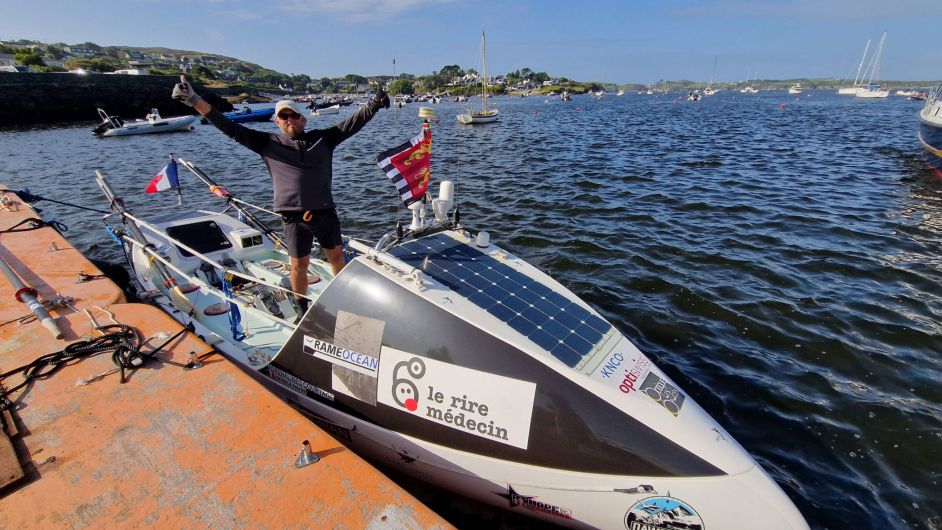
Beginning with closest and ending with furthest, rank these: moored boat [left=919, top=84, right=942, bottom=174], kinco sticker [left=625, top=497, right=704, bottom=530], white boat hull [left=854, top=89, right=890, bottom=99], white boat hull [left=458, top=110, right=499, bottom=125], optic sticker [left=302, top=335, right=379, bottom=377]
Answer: kinco sticker [left=625, top=497, right=704, bottom=530] < optic sticker [left=302, top=335, right=379, bottom=377] < moored boat [left=919, top=84, right=942, bottom=174] < white boat hull [left=458, top=110, right=499, bottom=125] < white boat hull [left=854, top=89, right=890, bottom=99]

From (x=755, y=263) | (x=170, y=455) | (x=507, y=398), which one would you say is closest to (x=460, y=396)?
(x=507, y=398)

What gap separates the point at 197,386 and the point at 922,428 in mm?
8467

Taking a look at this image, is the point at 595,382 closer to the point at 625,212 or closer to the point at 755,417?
the point at 755,417

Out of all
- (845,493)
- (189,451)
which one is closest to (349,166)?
(189,451)

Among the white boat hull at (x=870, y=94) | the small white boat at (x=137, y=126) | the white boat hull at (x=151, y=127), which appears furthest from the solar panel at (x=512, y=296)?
the white boat hull at (x=870, y=94)

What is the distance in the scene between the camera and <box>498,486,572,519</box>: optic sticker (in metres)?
3.61

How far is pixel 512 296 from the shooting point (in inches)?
170

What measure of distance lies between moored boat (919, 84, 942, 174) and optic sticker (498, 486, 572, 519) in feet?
79.8

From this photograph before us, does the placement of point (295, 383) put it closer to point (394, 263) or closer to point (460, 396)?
point (394, 263)

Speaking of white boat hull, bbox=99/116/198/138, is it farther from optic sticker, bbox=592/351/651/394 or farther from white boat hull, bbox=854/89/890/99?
white boat hull, bbox=854/89/890/99

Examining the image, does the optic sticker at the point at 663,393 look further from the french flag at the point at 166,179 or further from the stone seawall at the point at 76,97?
the stone seawall at the point at 76,97

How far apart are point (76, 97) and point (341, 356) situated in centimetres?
7098

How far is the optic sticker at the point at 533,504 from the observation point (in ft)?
11.8

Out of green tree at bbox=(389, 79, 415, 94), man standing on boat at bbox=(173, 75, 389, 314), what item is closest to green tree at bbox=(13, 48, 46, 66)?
man standing on boat at bbox=(173, 75, 389, 314)
